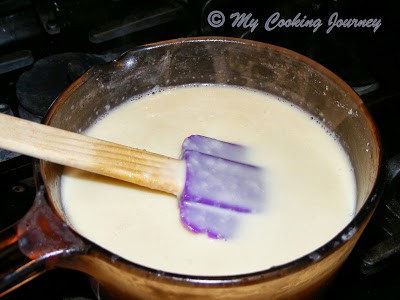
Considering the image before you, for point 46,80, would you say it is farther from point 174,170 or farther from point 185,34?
point 174,170

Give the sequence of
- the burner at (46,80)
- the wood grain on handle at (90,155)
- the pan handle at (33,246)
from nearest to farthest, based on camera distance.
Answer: the pan handle at (33,246), the wood grain on handle at (90,155), the burner at (46,80)

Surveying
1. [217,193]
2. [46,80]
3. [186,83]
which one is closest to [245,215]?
[217,193]

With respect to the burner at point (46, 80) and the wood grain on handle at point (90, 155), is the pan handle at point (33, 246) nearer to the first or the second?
the wood grain on handle at point (90, 155)

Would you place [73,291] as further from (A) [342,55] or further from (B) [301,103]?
(A) [342,55]

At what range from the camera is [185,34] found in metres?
1.48

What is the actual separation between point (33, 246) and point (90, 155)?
202 mm

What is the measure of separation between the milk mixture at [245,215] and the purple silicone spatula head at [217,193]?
0.7 inches

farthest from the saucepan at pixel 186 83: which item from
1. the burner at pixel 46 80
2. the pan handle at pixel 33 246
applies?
the burner at pixel 46 80

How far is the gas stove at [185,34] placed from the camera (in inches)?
50.9

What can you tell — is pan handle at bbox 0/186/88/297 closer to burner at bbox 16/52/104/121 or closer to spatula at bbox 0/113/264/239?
spatula at bbox 0/113/264/239

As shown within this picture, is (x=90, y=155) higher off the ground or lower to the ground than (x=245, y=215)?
higher

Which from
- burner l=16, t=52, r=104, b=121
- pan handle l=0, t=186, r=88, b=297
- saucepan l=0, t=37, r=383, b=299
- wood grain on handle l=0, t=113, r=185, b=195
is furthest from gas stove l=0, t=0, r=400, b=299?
pan handle l=0, t=186, r=88, b=297

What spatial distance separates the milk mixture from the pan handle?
0.57 feet

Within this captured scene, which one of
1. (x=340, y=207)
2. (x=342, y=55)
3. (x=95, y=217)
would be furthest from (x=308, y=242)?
(x=342, y=55)
